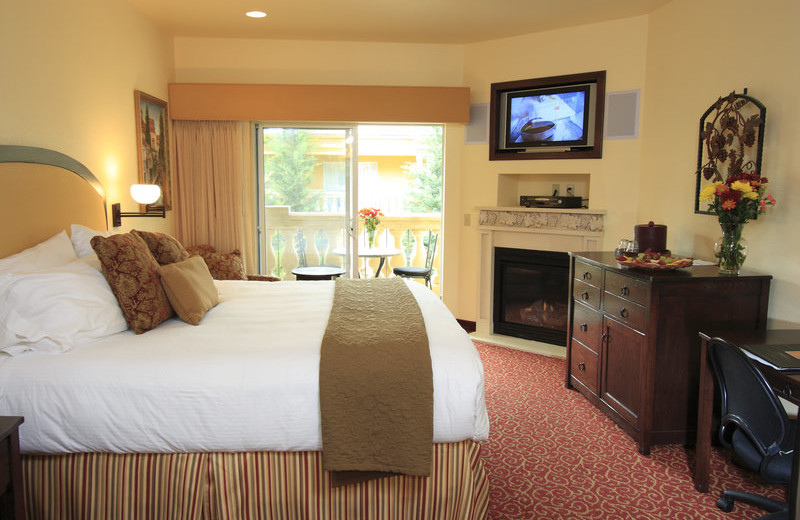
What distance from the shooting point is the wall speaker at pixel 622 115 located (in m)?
4.57

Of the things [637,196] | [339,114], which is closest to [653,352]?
[637,196]

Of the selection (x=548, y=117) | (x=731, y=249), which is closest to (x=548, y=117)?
(x=548, y=117)

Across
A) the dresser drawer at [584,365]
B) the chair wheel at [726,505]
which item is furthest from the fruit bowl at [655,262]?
the chair wheel at [726,505]

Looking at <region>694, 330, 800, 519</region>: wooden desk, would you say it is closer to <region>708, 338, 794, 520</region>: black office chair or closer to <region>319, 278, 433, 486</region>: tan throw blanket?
<region>708, 338, 794, 520</region>: black office chair

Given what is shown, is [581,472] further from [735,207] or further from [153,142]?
[153,142]

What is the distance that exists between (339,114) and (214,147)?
1.18 meters

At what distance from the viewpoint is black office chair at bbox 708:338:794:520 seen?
206 cm

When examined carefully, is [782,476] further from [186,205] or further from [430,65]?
[186,205]

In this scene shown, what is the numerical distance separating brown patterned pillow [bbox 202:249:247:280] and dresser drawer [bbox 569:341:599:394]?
107 inches

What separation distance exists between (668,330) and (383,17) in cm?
317

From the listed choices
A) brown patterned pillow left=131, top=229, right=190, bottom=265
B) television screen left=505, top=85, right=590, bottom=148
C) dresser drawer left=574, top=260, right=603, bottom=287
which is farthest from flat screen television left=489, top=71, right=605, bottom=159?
brown patterned pillow left=131, top=229, right=190, bottom=265

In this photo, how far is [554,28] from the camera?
190 inches

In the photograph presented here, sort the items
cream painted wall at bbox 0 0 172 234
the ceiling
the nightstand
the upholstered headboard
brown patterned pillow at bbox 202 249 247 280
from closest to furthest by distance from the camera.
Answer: the nightstand < the upholstered headboard < cream painted wall at bbox 0 0 172 234 < the ceiling < brown patterned pillow at bbox 202 249 247 280

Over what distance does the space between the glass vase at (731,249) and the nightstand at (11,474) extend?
3.31 m
